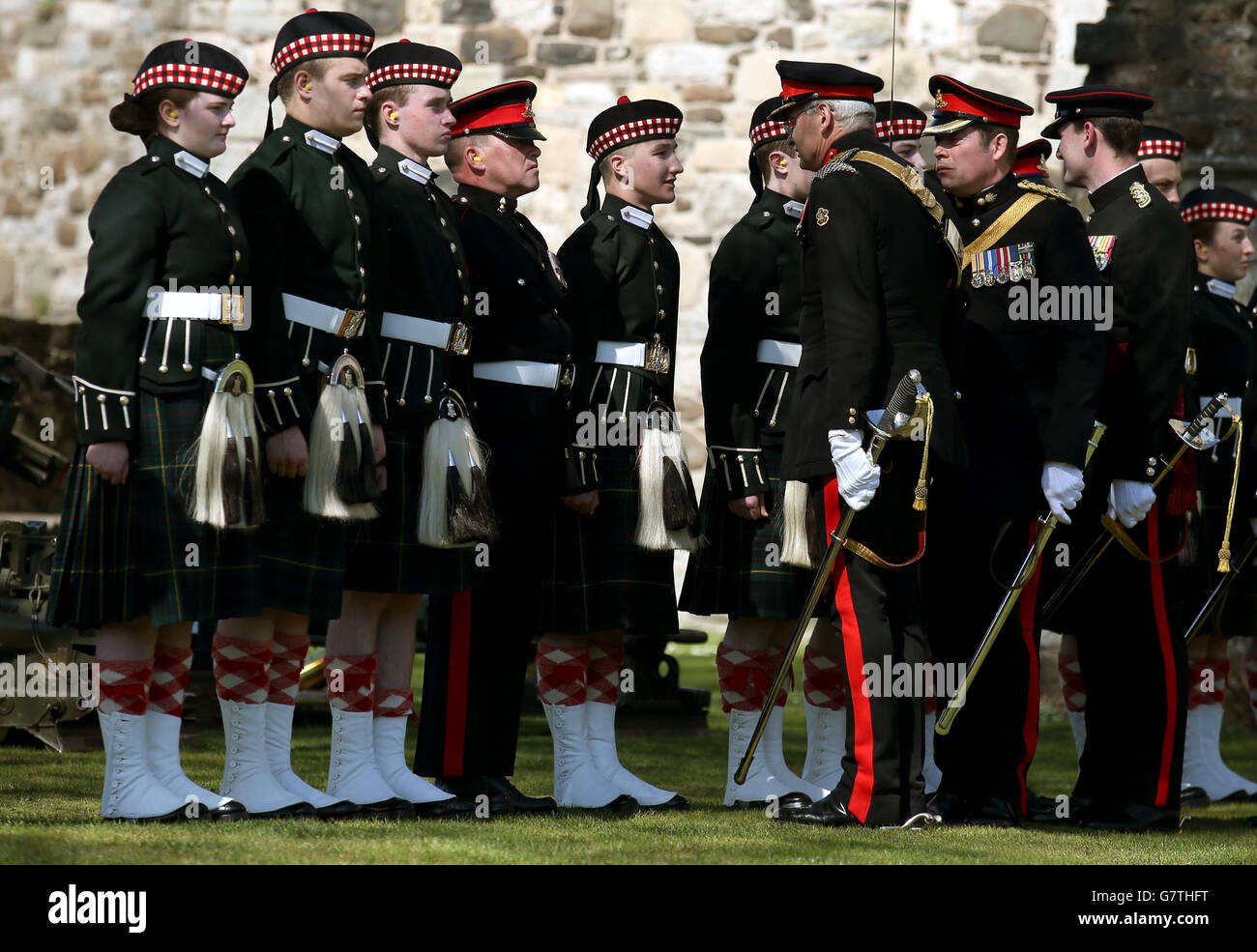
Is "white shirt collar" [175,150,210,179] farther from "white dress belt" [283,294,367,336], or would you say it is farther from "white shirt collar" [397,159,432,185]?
"white shirt collar" [397,159,432,185]

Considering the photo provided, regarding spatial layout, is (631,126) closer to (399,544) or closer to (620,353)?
(620,353)

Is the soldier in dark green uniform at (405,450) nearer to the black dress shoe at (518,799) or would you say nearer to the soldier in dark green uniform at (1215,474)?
the black dress shoe at (518,799)

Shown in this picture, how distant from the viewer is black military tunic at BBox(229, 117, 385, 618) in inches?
209

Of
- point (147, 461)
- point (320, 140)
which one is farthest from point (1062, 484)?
point (147, 461)

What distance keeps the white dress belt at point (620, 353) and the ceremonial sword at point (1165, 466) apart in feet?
5.01


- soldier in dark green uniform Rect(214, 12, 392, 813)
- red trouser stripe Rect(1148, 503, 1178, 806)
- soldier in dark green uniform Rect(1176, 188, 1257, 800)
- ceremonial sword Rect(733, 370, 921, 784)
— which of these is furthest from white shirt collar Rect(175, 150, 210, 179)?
soldier in dark green uniform Rect(1176, 188, 1257, 800)

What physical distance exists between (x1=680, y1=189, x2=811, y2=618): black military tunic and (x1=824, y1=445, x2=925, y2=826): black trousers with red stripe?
0.74 metres

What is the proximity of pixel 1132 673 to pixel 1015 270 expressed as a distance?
132 centimetres

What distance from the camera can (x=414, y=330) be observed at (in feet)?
18.8

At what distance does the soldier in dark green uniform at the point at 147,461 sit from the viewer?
508cm

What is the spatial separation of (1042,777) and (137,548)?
3.83 meters

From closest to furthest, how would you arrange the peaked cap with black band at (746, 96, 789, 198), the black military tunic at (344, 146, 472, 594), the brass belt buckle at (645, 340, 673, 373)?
the black military tunic at (344, 146, 472, 594), the brass belt buckle at (645, 340, 673, 373), the peaked cap with black band at (746, 96, 789, 198)

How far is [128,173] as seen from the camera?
522 centimetres
